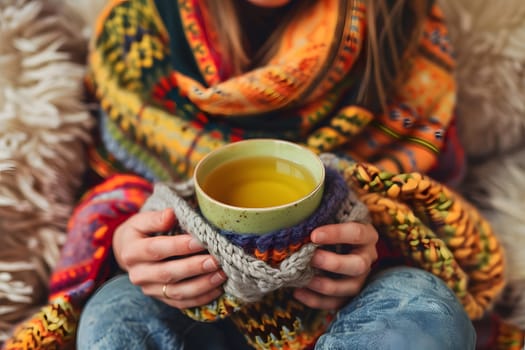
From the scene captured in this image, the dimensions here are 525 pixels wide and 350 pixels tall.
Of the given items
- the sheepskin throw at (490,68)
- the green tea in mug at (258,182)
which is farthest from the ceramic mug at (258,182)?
the sheepskin throw at (490,68)

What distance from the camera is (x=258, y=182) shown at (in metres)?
0.42

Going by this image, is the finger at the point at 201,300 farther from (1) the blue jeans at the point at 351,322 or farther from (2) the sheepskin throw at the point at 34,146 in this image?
(2) the sheepskin throw at the point at 34,146

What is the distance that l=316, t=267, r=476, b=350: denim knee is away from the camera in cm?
43

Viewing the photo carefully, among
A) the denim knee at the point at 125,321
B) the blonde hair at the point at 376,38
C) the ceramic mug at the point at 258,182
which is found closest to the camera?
the ceramic mug at the point at 258,182

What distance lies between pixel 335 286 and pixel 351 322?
0.11 feet

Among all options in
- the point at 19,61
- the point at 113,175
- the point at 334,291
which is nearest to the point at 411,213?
the point at 334,291

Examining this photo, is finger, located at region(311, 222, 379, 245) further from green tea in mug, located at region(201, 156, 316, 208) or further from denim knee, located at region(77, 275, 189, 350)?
denim knee, located at region(77, 275, 189, 350)

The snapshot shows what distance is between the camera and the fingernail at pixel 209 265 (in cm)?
43

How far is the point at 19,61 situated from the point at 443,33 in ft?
1.73

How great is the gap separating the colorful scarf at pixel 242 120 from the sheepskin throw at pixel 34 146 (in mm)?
34

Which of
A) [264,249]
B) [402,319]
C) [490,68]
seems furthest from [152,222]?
[490,68]

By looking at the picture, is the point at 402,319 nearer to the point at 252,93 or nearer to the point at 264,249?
the point at 264,249

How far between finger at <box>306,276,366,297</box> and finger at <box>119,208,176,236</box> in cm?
14

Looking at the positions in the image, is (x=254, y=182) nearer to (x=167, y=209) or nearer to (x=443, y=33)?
(x=167, y=209)
